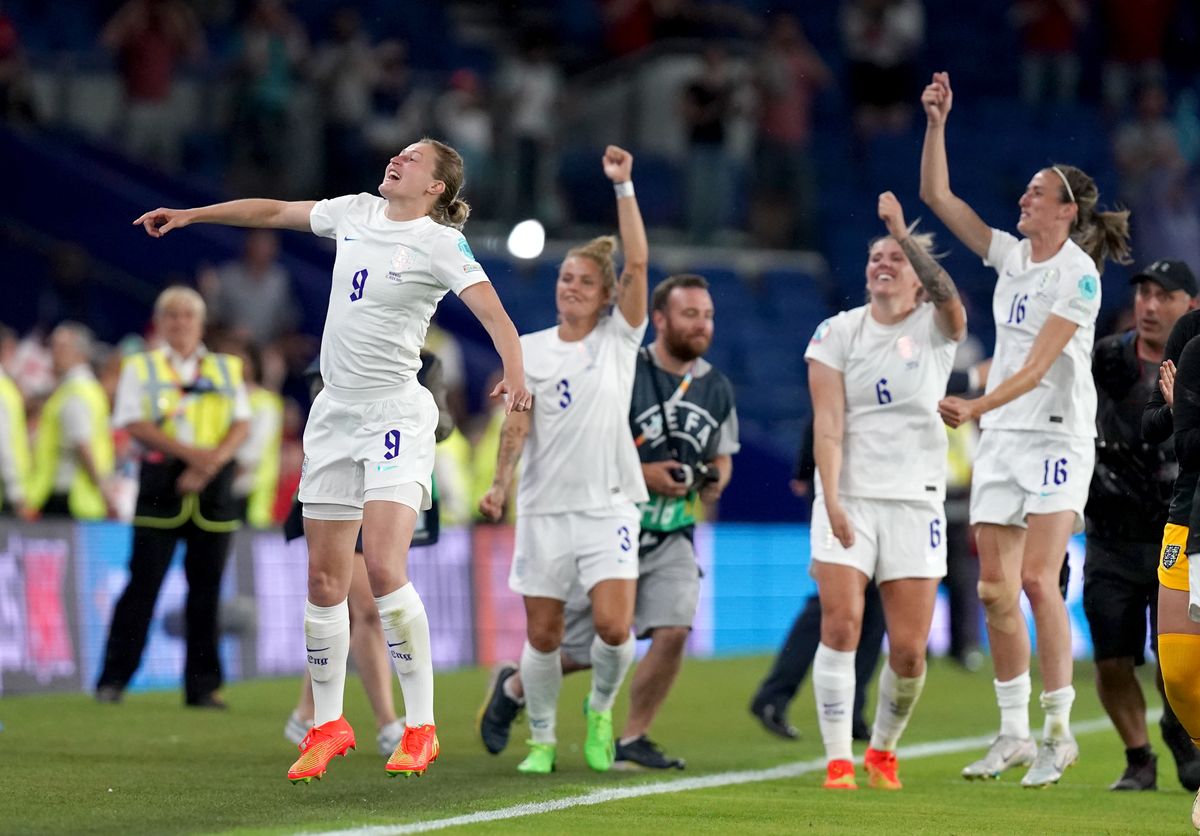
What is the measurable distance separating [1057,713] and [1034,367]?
162cm

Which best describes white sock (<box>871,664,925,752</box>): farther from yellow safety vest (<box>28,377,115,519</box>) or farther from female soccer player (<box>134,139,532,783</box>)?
yellow safety vest (<box>28,377,115,519</box>)

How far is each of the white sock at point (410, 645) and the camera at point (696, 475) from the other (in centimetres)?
230

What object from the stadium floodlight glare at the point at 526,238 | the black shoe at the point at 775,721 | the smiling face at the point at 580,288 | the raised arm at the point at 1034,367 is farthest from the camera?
the stadium floodlight glare at the point at 526,238

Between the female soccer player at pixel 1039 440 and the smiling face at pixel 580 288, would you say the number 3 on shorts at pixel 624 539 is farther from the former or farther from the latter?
the female soccer player at pixel 1039 440

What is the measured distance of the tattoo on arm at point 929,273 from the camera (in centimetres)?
906

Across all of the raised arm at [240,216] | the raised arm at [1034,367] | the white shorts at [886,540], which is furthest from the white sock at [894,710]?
the raised arm at [240,216]

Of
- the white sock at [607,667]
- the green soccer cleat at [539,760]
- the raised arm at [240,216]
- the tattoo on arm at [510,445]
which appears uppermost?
the raised arm at [240,216]

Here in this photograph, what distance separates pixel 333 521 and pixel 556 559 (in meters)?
1.58

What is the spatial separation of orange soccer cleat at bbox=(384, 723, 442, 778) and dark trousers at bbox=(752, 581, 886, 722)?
4081mm

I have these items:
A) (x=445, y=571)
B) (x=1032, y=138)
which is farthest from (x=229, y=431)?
(x=1032, y=138)

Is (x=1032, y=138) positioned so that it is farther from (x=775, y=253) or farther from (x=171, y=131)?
(x=171, y=131)

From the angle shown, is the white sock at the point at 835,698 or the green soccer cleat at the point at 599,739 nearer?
the white sock at the point at 835,698

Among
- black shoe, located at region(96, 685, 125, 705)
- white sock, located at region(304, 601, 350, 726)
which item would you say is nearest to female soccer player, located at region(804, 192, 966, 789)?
white sock, located at region(304, 601, 350, 726)

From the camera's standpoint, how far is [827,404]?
9289 millimetres
